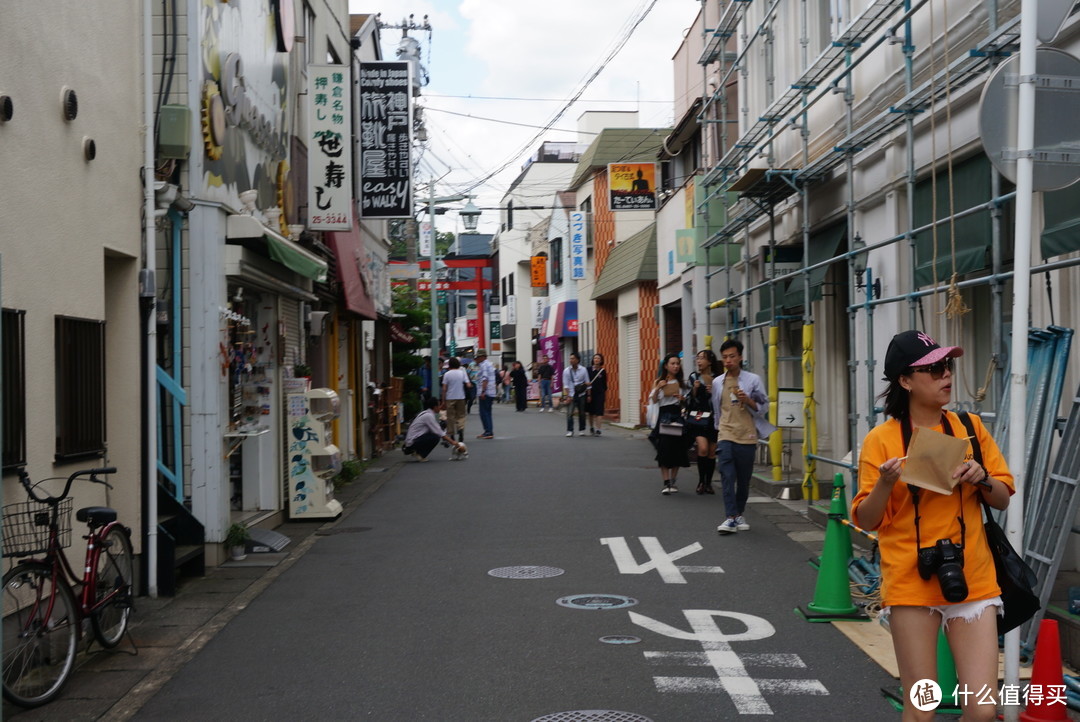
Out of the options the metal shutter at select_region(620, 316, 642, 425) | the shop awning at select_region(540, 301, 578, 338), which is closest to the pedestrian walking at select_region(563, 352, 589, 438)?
the metal shutter at select_region(620, 316, 642, 425)

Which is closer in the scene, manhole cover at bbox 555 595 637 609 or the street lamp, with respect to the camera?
manhole cover at bbox 555 595 637 609

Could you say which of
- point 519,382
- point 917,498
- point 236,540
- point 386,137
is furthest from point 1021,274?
point 519,382

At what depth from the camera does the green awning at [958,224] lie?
28.2 ft

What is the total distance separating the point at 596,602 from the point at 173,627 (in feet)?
9.58

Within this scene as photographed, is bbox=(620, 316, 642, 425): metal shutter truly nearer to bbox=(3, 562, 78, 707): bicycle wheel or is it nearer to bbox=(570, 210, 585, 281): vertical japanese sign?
bbox=(570, 210, 585, 281): vertical japanese sign

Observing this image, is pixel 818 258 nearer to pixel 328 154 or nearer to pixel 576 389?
pixel 328 154

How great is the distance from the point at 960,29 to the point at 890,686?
5732mm

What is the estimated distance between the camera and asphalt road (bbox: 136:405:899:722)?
580 centimetres

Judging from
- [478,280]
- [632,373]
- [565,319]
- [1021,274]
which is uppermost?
[478,280]

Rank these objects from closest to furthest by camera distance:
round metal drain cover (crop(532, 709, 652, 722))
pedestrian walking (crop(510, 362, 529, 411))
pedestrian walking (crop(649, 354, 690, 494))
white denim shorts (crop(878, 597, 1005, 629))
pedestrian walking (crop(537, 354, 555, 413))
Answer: white denim shorts (crop(878, 597, 1005, 629)), round metal drain cover (crop(532, 709, 652, 722)), pedestrian walking (crop(649, 354, 690, 494)), pedestrian walking (crop(510, 362, 529, 411)), pedestrian walking (crop(537, 354, 555, 413))

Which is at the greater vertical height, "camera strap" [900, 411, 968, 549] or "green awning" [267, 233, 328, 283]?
"green awning" [267, 233, 328, 283]

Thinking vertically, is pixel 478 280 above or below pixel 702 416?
above

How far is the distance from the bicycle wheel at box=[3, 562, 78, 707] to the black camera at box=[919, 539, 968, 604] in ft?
14.1

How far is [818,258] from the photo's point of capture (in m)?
14.4
